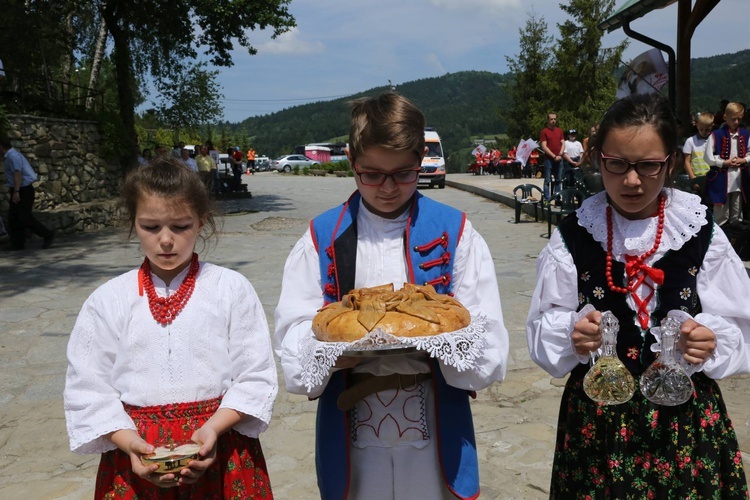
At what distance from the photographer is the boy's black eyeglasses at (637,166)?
203 cm

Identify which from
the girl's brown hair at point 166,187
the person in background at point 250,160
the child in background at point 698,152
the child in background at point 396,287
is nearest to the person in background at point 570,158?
the child in background at point 698,152

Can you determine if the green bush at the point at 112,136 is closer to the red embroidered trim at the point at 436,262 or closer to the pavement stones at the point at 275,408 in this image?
the pavement stones at the point at 275,408

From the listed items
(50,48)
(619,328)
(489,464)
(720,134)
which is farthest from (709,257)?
(50,48)

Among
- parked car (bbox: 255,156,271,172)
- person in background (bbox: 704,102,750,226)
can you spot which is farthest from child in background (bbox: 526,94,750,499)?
parked car (bbox: 255,156,271,172)

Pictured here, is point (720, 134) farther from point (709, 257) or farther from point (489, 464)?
point (709, 257)

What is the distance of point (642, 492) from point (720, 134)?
7.14 meters

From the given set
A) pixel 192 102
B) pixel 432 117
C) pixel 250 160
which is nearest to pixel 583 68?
pixel 192 102

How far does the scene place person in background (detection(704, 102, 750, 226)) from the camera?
26.3 feet

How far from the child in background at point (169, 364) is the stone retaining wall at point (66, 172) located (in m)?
11.7

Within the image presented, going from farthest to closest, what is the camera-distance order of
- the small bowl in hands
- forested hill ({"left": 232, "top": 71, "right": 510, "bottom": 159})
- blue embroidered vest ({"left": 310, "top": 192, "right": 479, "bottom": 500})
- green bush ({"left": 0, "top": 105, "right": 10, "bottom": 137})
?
1. forested hill ({"left": 232, "top": 71, "right": 510, "bottom": 159})
2. green bush ({"left": 0, "top": 105, "right": 10, "bottom": 137})
3. blue embroidered vest ({"left": 310, "top": 192, "right": 479, "bottom": 500})
4. the small bowl in hands

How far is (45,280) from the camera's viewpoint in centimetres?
872

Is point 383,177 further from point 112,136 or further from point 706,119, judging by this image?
point 112,136

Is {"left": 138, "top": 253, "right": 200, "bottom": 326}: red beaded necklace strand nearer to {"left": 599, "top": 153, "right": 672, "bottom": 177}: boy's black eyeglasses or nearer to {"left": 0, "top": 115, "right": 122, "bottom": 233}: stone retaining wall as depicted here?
{"left": 599, "top": 153, "right": 672, "bottom": 177}: boy's black eyeglasses

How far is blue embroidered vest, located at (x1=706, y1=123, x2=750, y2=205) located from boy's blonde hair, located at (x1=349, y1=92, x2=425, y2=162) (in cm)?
711
